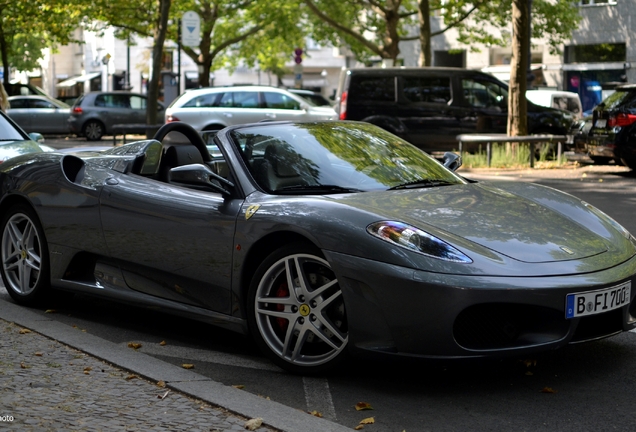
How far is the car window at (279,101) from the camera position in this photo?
25.0m

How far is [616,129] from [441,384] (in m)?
12.5

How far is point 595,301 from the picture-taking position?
4520 mm

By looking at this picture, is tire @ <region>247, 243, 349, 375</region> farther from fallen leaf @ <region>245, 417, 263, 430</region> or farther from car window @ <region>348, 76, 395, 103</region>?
car window @ <region>348, 76, 395, 103</region>

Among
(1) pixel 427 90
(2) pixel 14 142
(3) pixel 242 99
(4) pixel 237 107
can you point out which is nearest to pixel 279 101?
(3) pixel 242 99

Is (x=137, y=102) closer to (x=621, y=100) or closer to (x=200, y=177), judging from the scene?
(x=621, y=100)

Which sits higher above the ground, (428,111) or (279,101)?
(279,101)

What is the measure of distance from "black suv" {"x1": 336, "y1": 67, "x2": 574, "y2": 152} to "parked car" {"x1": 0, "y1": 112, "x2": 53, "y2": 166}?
9934mm

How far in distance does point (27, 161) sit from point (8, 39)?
3319cm

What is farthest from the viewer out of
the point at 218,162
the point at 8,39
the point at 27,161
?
the point at 8,39

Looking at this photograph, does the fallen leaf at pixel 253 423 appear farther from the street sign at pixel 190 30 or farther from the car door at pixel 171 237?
the street sign at pixel 190 30

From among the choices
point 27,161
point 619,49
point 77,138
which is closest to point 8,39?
point 77,138

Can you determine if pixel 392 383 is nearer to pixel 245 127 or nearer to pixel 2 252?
pixel 245 127

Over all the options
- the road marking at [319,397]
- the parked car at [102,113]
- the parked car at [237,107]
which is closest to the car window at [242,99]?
the parked car at [237,107]

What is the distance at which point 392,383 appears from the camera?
15.7 ft
